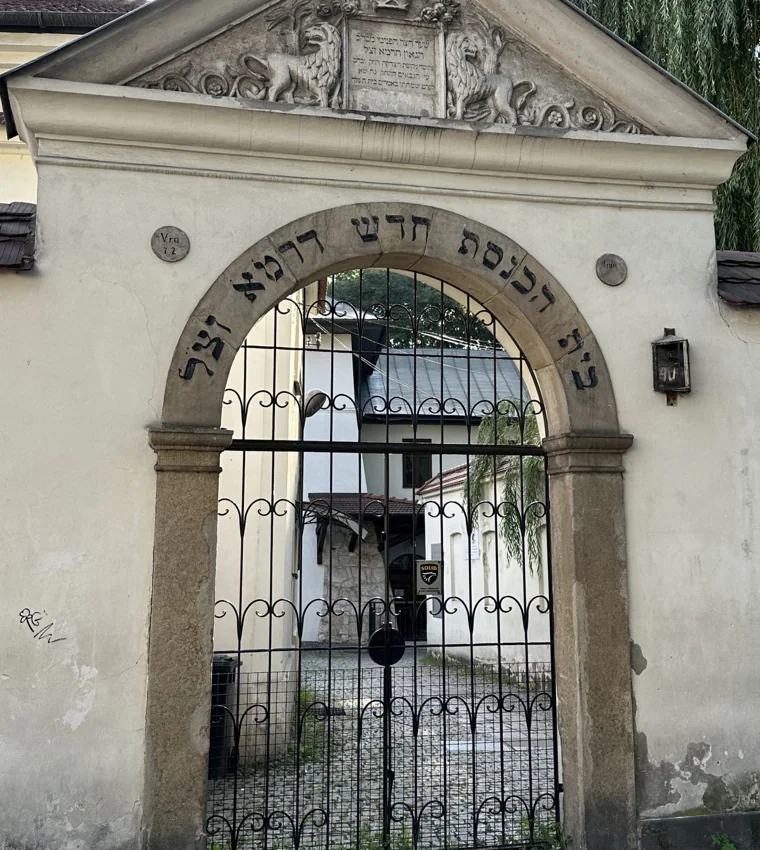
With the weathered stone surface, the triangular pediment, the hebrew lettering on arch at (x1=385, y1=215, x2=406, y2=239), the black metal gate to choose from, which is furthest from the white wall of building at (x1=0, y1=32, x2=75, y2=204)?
the weathered stone surface

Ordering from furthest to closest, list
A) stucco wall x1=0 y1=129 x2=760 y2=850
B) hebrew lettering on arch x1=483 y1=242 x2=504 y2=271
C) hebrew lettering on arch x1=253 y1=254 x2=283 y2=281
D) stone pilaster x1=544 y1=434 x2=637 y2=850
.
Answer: hebrew lettering on arch x1=483 y1=242 x2=504 y2=271, hebrew lettering on arch x1=253 y1=254 x2=283 y2=281, stone pilaster x1=544 y1=434 x2=637 y2=850, stucco wall x1=0 y1=129 x2=760 y2=850

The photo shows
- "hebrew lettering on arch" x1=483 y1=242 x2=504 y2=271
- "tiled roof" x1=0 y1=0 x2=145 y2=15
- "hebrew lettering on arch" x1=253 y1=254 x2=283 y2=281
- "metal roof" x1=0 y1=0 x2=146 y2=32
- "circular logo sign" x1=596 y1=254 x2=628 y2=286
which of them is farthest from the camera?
"tiled roof" x1=0 y1=0 x2=145 y2=15

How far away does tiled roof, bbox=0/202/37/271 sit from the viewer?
500 cm

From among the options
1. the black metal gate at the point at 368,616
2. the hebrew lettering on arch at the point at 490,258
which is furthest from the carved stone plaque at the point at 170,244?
the hebrew lettering on arch at the point at 490,258

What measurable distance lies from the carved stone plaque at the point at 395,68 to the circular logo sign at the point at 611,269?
1.42 metres

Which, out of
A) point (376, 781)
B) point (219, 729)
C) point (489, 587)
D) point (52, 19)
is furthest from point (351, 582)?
point (52, 19)

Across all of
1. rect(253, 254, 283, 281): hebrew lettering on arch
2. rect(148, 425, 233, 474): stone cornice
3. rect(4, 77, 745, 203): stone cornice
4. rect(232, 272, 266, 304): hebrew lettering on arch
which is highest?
rect(4, 77, 745, 203): stone cornice

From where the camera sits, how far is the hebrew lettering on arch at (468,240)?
5.72m

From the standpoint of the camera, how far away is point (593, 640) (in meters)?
5.46

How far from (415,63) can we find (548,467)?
9.09 ft

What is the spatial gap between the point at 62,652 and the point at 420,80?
411cm

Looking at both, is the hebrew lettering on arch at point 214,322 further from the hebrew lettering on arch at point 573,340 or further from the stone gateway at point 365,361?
the hebrew lettering on arch at point 573,340

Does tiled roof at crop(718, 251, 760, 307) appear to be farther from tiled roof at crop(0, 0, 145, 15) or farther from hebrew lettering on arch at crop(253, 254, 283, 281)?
tiled roof at crop(0, 0, 145, 15)

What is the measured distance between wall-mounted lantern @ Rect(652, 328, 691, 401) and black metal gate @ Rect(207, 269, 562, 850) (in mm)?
808
